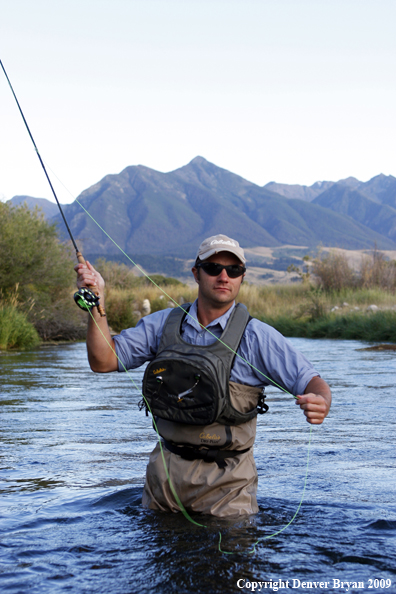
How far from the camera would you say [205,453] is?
3623 mm

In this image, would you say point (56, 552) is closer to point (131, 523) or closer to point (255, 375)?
point (131, 523)

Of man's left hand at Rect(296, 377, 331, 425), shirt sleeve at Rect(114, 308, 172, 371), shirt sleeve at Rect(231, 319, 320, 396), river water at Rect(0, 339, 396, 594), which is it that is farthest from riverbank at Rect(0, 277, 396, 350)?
man's left hand at Rect(296, 377, 331, 425)

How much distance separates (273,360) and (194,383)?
45cm

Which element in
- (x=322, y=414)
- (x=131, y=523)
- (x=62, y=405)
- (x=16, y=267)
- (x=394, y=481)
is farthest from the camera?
(x=16, y=267)

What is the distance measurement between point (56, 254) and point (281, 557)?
1632 centimetres

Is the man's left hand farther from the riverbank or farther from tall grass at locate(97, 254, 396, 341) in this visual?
tall grass at locate(97, 254, 396, 341)

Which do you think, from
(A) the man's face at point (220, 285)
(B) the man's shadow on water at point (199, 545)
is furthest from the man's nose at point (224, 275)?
(B) the man's shadow on water at point (199, 545)

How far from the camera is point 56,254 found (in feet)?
62.4

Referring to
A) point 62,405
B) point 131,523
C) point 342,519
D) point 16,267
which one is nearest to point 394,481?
point 342,519

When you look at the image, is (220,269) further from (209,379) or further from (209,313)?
(209,379)

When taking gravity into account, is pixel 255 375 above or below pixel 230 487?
above

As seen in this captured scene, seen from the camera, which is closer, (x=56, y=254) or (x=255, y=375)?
(x=255, y=375)

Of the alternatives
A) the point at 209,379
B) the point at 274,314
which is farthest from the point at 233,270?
the point at 274,314

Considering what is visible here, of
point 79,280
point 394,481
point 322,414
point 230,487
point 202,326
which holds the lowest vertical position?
point 394,481
